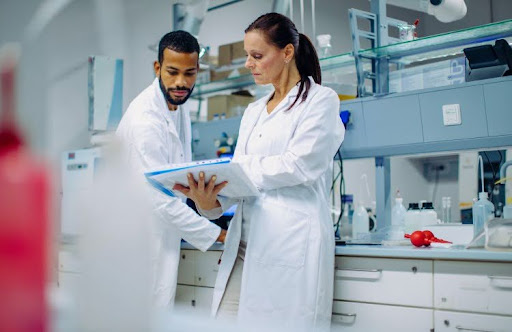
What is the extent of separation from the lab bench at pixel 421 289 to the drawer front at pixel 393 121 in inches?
23.9

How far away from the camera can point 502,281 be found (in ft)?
6.01

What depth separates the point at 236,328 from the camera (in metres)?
0.63

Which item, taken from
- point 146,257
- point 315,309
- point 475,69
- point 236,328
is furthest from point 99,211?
point 475,69

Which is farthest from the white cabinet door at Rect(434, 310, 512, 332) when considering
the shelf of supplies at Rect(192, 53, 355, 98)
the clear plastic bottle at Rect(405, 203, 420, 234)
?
the shelf of supplies at Rect(192, 53, 355, 98)

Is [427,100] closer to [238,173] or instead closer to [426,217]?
[426,217]

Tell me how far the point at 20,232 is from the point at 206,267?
7.31ft

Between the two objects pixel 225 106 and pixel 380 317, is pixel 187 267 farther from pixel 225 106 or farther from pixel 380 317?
pixel 225 106

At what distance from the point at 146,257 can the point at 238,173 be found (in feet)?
4.20

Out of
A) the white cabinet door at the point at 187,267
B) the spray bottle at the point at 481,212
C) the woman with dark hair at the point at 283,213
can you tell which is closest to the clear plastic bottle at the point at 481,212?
the spray bottle at the point at 481,212

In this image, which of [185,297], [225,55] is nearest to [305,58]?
[185,297]

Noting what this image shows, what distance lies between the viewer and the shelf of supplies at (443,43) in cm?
240

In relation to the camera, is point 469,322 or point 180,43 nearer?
point 469,322

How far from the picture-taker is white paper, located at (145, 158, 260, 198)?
174 centimetres

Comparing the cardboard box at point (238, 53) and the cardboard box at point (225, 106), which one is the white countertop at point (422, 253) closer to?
the cardboard box at point (225, 106)
